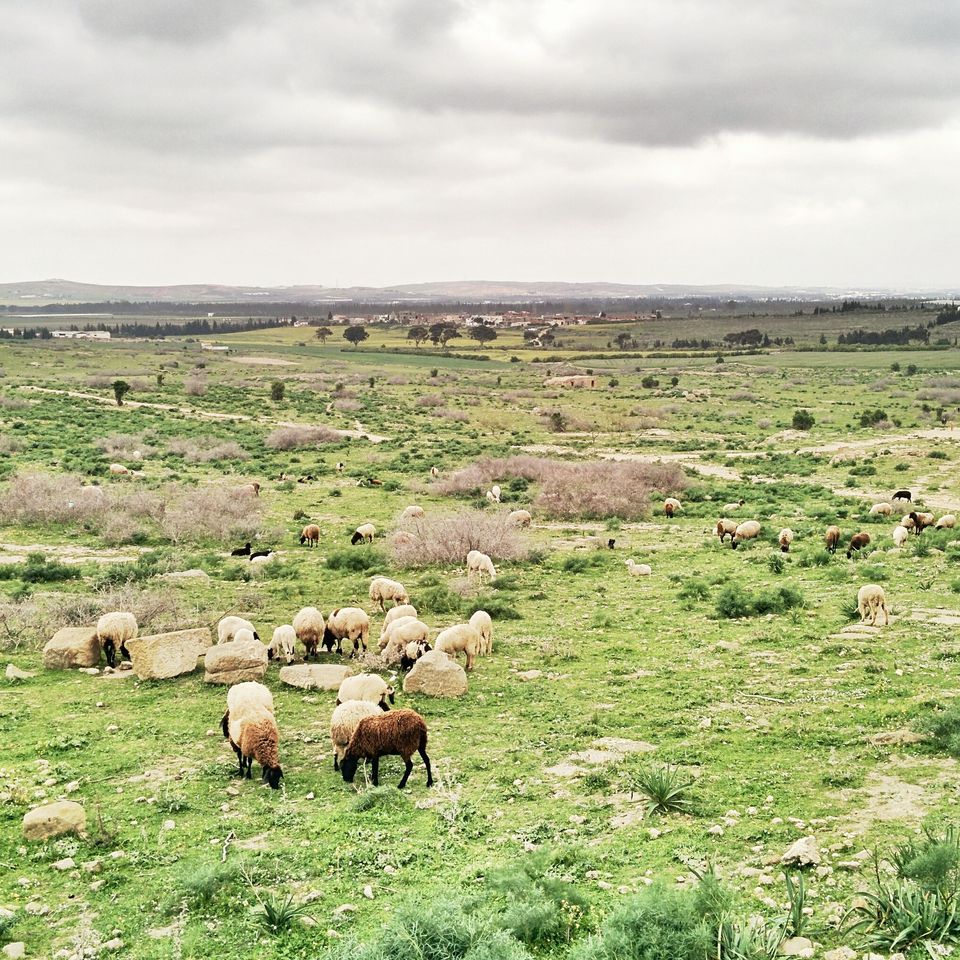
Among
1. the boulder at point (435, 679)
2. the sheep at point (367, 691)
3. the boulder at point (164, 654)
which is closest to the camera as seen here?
the sheep at point (367, 691)

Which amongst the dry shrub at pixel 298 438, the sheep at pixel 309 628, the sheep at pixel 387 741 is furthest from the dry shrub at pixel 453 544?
the dry shrub at pixel 298 438

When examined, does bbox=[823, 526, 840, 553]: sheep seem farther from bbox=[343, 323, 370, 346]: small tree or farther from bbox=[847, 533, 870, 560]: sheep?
bbox=[343, 323, 370, 346]: small tree

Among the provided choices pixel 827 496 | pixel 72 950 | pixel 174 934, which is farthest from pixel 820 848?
pixel 827 496

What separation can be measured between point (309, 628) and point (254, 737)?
16.2 feet

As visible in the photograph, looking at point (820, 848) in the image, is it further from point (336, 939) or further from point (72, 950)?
point (72, 950)

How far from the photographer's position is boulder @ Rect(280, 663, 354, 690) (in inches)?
523

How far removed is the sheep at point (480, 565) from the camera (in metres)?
20.9

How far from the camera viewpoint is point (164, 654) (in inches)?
536

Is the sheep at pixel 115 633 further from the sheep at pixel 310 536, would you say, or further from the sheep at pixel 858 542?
the sheep at pixel 858 542

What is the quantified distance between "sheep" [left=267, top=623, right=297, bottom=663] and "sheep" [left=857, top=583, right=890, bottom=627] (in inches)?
450

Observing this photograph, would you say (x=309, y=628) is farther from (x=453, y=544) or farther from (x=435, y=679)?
(x=453, y=544)

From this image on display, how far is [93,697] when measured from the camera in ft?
41.8

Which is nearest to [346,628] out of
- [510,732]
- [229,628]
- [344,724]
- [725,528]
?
[229,628]

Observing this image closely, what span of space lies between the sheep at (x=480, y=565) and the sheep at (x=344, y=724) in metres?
10.2
